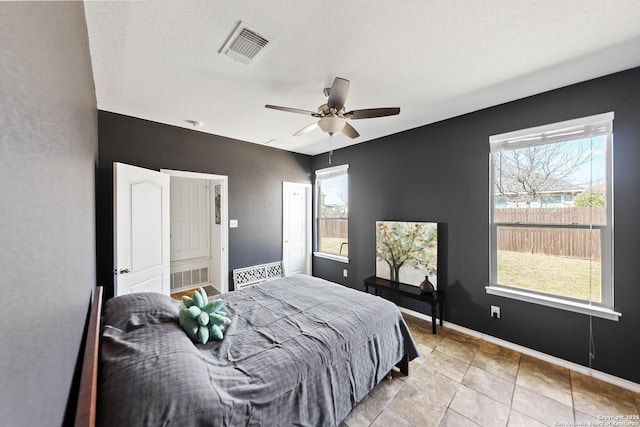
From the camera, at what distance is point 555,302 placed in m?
2.31

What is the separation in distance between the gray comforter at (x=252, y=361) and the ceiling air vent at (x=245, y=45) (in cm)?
187

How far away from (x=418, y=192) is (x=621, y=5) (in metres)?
2.22

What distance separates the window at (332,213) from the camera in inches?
175

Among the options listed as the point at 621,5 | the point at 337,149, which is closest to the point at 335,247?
the point at 337,149

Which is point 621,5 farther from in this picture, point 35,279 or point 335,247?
point 335,247

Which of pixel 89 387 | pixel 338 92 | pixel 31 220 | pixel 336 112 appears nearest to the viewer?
pixel 31 220

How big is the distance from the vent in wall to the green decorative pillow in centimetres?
312

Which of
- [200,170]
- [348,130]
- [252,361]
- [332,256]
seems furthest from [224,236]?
[252,361]

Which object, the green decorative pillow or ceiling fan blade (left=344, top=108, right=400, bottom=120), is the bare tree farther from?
the green decorative pillow

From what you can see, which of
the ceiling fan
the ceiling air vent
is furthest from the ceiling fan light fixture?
the ceiling air vent

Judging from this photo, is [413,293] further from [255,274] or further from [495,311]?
[255,274]

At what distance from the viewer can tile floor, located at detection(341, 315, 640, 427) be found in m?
1.73

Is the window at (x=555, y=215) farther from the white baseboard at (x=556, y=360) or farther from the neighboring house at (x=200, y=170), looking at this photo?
the white baseboard at (x=556, y=360)

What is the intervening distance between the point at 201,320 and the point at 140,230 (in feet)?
5.74
